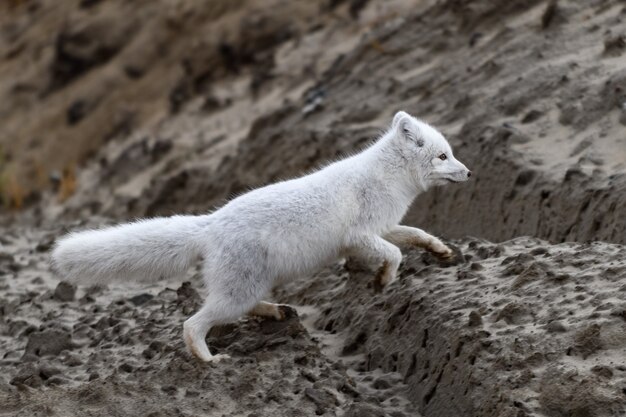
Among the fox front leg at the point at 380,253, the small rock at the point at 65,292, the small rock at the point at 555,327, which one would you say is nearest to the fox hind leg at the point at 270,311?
the fox front leg at the point at 380,253

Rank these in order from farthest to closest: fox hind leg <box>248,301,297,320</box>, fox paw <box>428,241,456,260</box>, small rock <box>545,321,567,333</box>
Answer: fox paw <box>428,241,456,260</box>, fox hind leg <box>248,301,297,320</box>, small rock <box>545,321,567,333</box>

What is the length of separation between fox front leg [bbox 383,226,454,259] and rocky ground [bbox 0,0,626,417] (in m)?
0.10

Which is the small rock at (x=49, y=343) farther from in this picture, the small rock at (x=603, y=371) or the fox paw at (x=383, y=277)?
the small rock at (x=603, y=371)

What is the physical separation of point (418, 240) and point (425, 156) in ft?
1.65

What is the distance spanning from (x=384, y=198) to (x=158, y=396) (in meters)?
1.81

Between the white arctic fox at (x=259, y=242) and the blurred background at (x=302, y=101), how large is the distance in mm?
1496

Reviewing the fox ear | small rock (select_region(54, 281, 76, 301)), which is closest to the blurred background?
the fox ear

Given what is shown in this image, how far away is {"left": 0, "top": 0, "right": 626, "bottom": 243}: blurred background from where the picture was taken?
8.55 m

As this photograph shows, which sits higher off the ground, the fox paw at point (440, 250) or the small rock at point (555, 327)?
the small rock at point (555, 327)

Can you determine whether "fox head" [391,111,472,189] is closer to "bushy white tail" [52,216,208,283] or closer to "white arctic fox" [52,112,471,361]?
"white arctic fox" [52,112,471,361]

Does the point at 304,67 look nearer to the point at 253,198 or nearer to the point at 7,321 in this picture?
the point at 7,321

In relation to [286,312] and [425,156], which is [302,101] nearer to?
[425,156]

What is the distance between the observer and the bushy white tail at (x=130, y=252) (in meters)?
6.32

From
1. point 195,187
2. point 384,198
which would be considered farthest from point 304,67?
point 384,198
